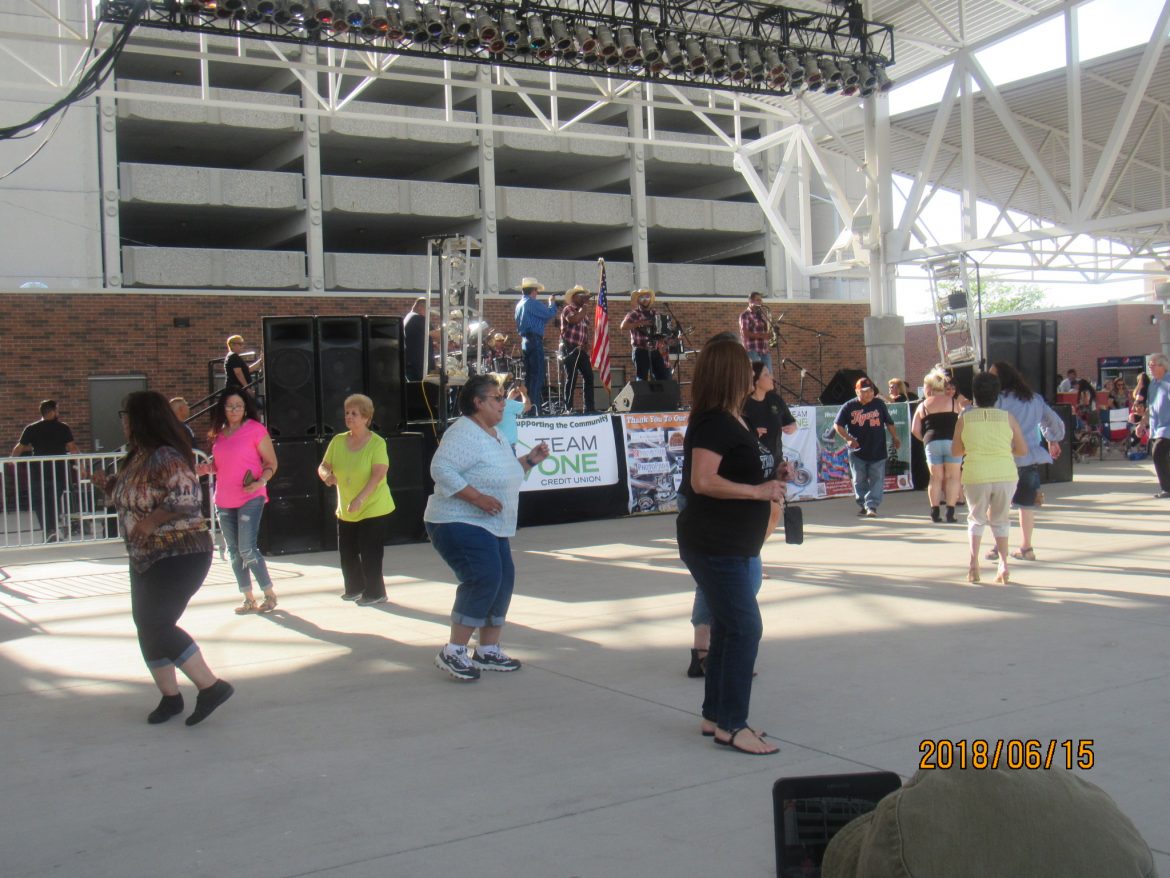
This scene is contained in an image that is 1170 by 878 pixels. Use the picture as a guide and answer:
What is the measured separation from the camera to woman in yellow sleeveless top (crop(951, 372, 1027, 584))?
849 cm

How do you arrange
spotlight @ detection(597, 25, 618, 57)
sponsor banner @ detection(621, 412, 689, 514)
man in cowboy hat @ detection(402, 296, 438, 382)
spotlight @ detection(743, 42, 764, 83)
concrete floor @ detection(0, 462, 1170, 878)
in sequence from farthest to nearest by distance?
spotlight @ detection(743, 42, 764, 83)
sponsor banner @ detection(621, 412, 689, 514)
spotlight @ detection(597, 25, 618, 57)
man in cowboy hat @ detection(402, 296, 438, 382)
concrete floor @ detection(0, 462, 1170, 878)

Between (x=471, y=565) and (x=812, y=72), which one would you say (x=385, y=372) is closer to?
(x=471, y=565)

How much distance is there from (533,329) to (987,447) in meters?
8.66

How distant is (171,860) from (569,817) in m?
1.34

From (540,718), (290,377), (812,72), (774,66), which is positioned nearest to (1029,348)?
(812,72)

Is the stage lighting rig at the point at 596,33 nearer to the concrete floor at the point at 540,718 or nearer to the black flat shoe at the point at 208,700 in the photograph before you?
the concrete floor at the point at 540,718

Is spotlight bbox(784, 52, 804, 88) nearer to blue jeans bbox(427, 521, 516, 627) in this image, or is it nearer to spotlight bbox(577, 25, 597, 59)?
spotlight bbox(577, 25, 597, 59)

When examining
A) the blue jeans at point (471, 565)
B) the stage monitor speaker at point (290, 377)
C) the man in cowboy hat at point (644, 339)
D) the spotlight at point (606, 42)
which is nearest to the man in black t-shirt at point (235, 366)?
the stage monitor speaker at point (290, 377)

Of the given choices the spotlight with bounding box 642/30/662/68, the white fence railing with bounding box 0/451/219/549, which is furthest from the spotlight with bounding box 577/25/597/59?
the white fence railing with bounding box 0/451/219/549

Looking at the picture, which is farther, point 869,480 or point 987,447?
point 869,480

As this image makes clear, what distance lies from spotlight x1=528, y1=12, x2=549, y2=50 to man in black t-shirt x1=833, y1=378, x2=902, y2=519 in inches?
230

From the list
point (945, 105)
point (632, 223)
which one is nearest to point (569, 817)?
point (945, 105)

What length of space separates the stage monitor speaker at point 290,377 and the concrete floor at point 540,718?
118 inches

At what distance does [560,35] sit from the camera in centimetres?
1433
